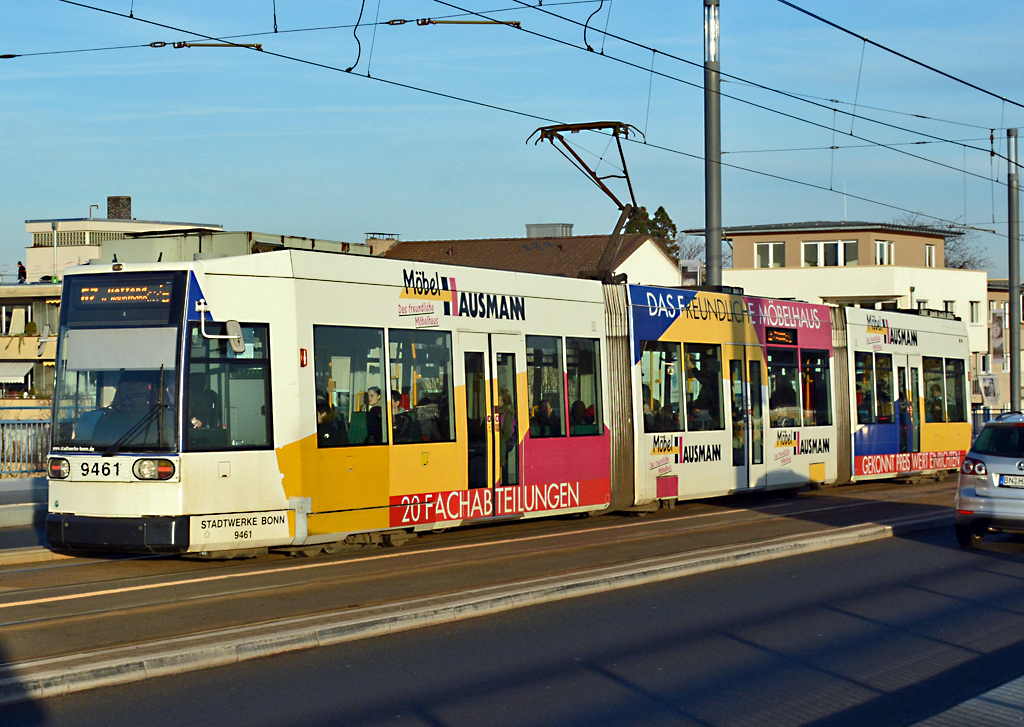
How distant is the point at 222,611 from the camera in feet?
30.7

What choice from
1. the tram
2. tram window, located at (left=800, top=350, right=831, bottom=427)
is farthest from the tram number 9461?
the tram

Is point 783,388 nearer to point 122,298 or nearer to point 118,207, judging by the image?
point 122,298

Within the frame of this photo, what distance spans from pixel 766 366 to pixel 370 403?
917cm

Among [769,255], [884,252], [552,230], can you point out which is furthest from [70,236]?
[884,252]

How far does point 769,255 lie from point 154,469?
5652 cm

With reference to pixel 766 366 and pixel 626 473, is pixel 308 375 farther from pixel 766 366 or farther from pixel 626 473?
pixel 766 366

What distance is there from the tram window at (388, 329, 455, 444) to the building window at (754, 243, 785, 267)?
174 ft

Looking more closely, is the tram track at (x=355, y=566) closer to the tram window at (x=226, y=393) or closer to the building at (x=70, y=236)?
the tram window at (x=226, y=393)

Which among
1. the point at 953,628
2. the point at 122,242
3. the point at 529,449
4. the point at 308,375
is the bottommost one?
the point at 953,628

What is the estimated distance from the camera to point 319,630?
8289 mm

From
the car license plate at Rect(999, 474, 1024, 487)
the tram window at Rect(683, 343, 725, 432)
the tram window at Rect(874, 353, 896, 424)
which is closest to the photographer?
the car license plate at Rect(999, 474, 1024, 487)

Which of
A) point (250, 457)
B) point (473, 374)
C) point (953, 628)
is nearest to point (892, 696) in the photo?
point (953, 628)

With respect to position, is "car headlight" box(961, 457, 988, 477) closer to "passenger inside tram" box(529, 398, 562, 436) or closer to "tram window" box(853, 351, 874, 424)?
"passenger inside tram" box(529, 398, 562, 436)

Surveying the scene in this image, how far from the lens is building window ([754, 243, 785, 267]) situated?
211 ft
